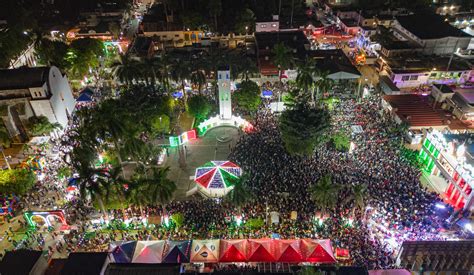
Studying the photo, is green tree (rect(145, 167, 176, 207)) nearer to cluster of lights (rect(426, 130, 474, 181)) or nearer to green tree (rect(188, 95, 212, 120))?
green tree (rect(188, 95, 212, 120))

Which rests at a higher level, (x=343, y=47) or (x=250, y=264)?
(x=343, y=47)

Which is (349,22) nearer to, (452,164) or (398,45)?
(398,45)

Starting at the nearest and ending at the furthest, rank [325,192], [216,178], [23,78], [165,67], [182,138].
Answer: [325,192] → [216,178] → [23,78] → [182,138] → [165,67]

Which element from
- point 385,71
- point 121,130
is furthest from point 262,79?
point 121,130

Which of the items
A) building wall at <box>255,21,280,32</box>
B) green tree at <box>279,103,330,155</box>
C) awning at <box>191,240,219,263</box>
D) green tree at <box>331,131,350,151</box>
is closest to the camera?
awning at <box>191,240,219,263</box>

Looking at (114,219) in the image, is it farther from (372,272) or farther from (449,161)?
(449,161)

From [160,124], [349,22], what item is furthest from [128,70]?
[349,22]

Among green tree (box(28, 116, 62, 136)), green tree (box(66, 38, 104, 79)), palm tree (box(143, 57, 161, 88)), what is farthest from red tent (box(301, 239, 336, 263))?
green tree (box(66, 38, 104, 79))
